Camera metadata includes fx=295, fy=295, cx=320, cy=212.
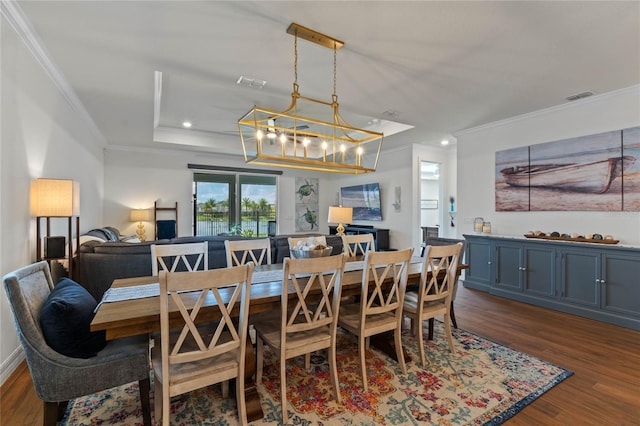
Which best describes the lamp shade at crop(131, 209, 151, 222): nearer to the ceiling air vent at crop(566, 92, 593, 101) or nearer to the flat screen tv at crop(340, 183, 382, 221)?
the flat screen tv at crop(340, 183, 382, 221)

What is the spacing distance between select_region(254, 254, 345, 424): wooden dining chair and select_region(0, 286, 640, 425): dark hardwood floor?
1.28 m

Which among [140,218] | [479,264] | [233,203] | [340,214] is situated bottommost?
[479,264]

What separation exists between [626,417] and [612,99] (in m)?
3.59

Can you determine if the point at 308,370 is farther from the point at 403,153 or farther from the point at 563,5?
the point at 403,153

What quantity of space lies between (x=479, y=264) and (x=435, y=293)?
2.60 metres

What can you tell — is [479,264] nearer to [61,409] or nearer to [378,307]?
[378,307]

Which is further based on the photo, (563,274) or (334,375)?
(563,274)

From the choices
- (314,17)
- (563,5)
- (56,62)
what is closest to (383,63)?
(314,17)

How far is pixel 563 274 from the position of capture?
3.83 m

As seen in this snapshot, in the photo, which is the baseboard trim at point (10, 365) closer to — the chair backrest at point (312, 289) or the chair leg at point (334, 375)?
the chair backrest at point (312, 289)

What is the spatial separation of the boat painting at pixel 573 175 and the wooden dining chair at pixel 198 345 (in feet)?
14.6

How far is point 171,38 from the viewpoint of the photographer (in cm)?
250

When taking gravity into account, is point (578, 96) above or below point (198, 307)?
above

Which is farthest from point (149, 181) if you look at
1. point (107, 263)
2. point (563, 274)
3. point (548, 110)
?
point (563, 274)
